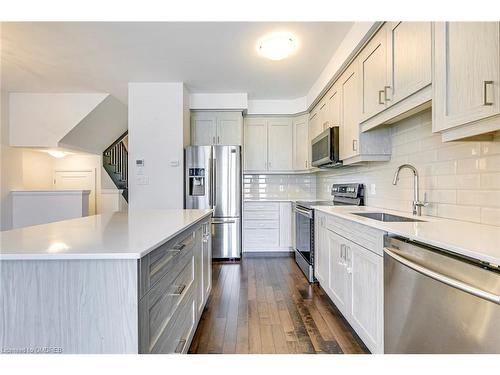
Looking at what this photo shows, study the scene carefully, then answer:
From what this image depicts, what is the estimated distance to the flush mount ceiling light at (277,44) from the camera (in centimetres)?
266

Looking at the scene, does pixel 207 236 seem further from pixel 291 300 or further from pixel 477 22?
pixel 477 22

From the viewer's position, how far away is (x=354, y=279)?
1.92m

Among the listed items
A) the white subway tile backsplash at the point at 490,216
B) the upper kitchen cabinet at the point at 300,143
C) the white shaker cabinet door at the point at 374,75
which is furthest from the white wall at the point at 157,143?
the white subway tile backsplash at the point at 490,216

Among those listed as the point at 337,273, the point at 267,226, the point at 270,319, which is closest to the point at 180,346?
the point at 270,319

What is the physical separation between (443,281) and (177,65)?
3.38 meters

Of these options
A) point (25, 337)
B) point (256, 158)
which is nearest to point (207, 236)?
point (25, 337)

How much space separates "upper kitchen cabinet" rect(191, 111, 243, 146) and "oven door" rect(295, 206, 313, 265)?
5.24 feet

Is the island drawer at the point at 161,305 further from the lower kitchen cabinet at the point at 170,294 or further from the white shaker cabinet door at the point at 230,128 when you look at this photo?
the white shaker cabinet door at the point at 230,128

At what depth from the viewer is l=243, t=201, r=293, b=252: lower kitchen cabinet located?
178 inches

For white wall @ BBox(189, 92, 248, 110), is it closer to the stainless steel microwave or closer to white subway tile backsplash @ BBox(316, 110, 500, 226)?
the stainless steel microwave

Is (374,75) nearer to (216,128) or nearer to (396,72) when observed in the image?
(396,72)

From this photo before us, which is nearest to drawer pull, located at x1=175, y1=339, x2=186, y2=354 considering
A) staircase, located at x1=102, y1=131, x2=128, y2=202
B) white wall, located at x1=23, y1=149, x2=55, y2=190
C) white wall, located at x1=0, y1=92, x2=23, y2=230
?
white wall, located at x1=0, y1=92, x2=23, y2=230

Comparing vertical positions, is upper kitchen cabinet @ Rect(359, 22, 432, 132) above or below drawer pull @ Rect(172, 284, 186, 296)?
above

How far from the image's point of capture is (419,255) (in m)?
1.20
